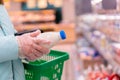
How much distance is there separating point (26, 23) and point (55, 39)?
8144mm

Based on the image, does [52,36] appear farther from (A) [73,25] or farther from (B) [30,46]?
(A) [73,25]

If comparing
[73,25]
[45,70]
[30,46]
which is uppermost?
[30,46]

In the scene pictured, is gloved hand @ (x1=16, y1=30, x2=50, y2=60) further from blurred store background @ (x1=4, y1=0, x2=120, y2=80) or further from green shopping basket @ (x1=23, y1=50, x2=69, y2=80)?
blurred store background @ (x1=4, y1=0, x2=120, y2=80)

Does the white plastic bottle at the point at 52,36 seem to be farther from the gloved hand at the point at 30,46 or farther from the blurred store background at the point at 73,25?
the blurred store background at the point at 73,25

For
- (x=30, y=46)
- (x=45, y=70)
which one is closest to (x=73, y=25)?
(x=45, y=70)

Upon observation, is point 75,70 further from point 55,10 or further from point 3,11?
point 55,10

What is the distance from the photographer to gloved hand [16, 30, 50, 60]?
136 cm

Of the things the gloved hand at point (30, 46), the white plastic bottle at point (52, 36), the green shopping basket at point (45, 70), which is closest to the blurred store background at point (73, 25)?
the green shopping basket at point (45, 70)

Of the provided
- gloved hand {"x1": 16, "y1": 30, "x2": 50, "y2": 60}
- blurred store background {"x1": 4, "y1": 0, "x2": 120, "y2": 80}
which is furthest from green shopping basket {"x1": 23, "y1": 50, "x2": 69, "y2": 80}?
blurred store background {"x1": 4, "y1": 0, "x2": 120, "y2": 80}

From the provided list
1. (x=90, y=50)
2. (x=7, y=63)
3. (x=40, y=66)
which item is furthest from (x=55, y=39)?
(x=90, y=50)

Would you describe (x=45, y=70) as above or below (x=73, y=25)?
above

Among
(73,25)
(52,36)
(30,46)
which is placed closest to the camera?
(30,46)

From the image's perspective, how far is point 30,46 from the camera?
1.36 meters

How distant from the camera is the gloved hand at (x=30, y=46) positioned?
1.36 metres
